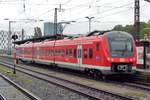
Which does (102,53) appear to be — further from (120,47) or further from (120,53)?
(120,47)

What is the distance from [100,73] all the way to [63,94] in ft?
21.6

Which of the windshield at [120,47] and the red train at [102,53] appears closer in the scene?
the red train at [102,53]

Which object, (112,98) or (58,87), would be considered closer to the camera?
(112,98)

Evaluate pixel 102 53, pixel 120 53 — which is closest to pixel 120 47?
pixel 120 53

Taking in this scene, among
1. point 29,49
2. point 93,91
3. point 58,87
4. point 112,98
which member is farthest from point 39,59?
point 112,98

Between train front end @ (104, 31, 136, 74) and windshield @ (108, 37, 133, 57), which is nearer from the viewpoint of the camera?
train front end @ (104, 31, 136, 74)

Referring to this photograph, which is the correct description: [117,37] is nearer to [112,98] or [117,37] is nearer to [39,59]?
[112,98]

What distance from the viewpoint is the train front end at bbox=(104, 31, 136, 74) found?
24.5 metres

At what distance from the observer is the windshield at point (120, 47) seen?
24.8 metres

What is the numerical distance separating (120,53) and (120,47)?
16.5 inches

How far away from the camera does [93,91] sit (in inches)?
797

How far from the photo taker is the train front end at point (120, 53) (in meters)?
24.5

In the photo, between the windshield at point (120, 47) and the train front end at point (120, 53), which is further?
the windshield at point (120, 47)

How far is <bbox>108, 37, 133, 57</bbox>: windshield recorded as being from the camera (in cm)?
2480
